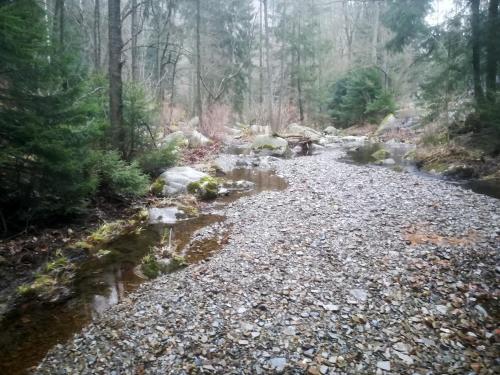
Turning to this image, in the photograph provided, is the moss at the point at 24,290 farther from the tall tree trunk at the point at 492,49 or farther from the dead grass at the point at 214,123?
the dead grass at the point at 214,123

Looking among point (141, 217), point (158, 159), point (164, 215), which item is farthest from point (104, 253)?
point (158, 159)

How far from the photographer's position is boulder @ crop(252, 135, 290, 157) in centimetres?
1595

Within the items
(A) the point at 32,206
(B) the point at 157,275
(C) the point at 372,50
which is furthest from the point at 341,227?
(C) the point at 372,50

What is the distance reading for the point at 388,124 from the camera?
21.6 m

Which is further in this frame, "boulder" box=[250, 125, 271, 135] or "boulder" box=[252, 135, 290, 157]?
"boulder" box=[250, 125, 271, 135]

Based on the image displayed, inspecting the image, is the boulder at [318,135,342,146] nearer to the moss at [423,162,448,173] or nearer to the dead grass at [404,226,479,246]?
the moss at [423,162,448,173]

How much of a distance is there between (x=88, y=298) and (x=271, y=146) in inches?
512

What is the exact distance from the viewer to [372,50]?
24.5 m

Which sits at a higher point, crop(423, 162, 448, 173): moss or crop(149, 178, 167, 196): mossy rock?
crop(423, 162, 448, 173): moss

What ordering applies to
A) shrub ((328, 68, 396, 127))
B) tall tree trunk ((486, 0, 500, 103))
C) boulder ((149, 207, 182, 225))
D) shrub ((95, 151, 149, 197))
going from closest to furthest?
shrub ((95, 151, 149, 197))
boulder ((149, 207, 182, 225))
tall tree trunk ((486, 0, 500, 103))
shrub ((328, 68, 396, 127))

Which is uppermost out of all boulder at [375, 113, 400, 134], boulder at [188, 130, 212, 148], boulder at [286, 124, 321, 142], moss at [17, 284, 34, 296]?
boulder at [375, 113, 400, 134]

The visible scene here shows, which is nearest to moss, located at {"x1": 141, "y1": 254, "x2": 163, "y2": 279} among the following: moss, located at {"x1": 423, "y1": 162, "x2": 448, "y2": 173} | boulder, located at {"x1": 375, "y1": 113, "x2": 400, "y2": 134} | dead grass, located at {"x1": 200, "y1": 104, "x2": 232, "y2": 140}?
moss, located at {"x1": 423, "y1": 162, "x2": 448, "y2": 173}

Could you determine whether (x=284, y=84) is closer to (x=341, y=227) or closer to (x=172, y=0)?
(x=172, y=0)

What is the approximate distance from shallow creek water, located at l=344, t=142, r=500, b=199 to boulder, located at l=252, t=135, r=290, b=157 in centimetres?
303
